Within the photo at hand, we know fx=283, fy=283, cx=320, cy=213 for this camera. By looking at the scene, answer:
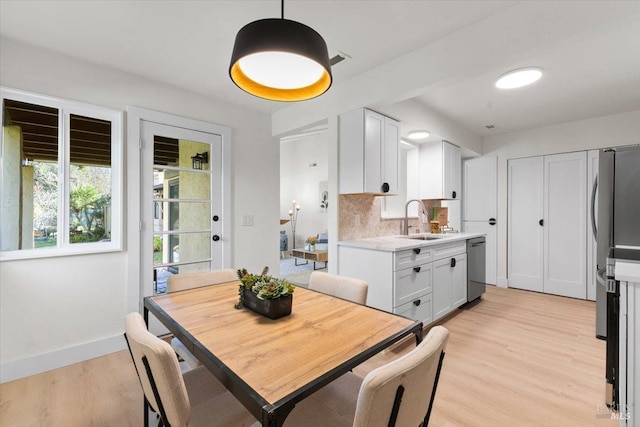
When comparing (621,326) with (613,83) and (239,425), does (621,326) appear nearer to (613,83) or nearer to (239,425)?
(239,425)

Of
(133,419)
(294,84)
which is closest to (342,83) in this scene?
(294,84)

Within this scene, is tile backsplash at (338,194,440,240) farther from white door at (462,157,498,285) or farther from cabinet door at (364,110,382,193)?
white door at (462,157,498,285)

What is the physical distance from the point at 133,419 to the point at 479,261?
12.5ft

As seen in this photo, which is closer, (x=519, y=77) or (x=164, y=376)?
(x=164, y=376)

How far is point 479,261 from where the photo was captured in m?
3.69

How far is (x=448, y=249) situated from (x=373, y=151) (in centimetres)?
138

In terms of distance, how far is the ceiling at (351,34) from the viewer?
1679mm

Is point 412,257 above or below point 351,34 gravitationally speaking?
below

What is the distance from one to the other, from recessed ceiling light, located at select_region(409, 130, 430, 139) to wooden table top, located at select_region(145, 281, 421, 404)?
2.65 metres

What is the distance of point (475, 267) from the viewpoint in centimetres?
360

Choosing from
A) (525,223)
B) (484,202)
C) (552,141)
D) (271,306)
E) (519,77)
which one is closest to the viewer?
(271,306)

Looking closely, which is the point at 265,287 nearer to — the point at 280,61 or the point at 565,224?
the point at 280,61

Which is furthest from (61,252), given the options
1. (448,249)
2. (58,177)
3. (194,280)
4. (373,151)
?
(448,249)

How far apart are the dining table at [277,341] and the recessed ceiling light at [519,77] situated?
2.48 m
